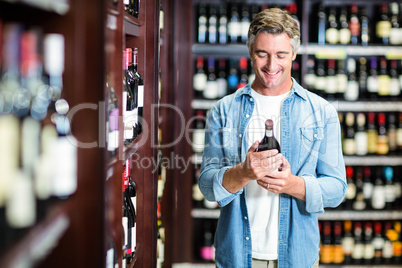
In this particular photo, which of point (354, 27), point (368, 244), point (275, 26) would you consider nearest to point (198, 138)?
point (354, 27)

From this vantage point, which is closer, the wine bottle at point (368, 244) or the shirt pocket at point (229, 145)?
the shirt pocket at point (229, 145)

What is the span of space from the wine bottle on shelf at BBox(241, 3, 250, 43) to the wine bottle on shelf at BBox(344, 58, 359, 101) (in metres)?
0.76

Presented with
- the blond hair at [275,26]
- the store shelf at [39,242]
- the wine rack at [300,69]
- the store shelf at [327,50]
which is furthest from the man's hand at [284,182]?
the store shelf at [327,50]

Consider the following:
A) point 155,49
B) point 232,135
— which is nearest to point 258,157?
point 232,135

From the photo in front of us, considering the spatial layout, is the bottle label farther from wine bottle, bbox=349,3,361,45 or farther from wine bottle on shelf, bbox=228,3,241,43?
wine bottle on shelf, bbox=228,3,241,43

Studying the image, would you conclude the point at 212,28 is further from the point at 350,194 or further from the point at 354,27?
the point at 350,194

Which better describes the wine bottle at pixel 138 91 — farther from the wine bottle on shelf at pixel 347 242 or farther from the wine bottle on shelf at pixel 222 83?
the wine bottle on shelf at pixel 347 242

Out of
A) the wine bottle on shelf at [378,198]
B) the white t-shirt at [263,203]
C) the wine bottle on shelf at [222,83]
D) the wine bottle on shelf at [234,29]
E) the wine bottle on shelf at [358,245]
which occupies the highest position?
the wine bottle on shelf at [234,29]

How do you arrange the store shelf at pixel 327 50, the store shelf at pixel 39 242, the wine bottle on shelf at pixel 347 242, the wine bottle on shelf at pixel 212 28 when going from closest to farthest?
the store shelf at pixel 39 242 → the store shelf at pixel 327 50 → the wine bottle on shelf at pixel 212 28 → the wine bottle on shelf at pixel 347 242

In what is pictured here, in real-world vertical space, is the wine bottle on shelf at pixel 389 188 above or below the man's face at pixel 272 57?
below

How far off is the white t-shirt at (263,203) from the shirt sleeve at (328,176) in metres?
0.14

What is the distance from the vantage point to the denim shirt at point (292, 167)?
5.47 ft

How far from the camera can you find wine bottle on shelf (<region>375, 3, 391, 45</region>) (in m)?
3.34

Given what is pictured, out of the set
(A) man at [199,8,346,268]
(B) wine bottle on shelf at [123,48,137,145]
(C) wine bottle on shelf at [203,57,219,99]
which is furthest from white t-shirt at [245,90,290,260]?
(C) wine bottle on shelf at [203,57,219,99]
